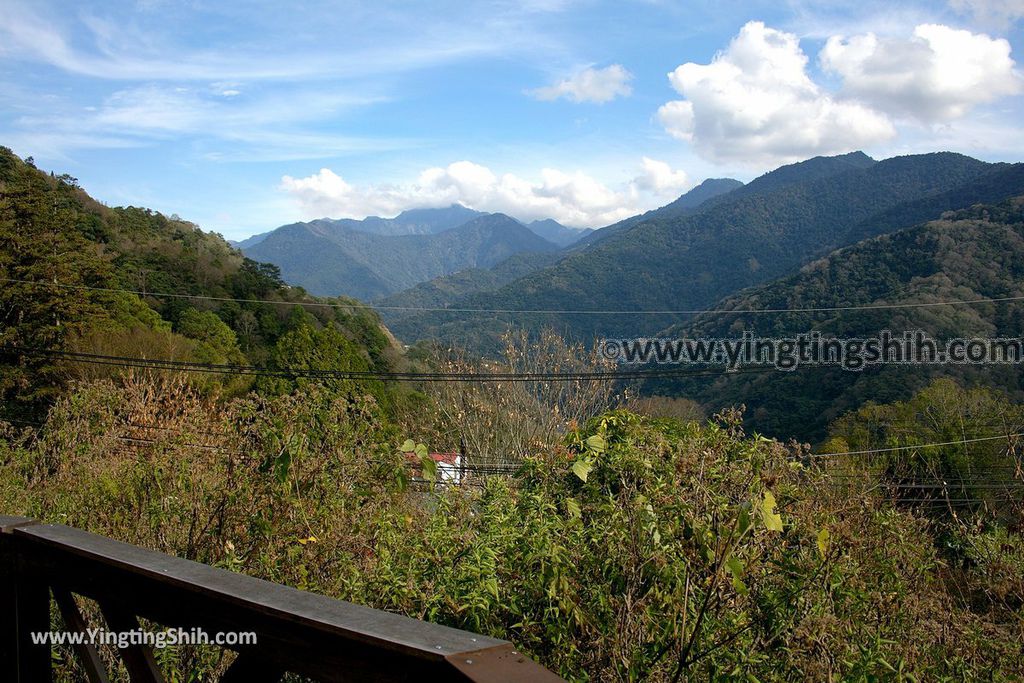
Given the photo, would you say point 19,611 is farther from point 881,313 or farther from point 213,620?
point 881,313

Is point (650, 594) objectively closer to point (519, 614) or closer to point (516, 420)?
point (519, 614)

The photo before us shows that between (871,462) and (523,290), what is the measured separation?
8450cm

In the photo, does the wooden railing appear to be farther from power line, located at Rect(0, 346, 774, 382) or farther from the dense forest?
power line, located at Rect(0, 346, 774, 382)

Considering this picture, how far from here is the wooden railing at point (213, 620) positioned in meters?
0.90

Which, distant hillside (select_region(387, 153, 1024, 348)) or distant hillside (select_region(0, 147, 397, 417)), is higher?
distant hillside (select_region(387, 153, 1024, 348))

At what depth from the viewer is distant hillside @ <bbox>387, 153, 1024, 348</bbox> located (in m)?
82.9

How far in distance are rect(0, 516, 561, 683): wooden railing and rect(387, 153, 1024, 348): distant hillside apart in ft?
239

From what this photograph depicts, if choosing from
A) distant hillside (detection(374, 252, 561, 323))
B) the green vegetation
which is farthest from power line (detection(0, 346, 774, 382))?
distant hillside (detection(374, 252, 561, 323))

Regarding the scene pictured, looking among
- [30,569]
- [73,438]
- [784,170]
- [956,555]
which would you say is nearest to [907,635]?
[30,569]

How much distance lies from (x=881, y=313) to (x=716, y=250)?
69600 millimetres

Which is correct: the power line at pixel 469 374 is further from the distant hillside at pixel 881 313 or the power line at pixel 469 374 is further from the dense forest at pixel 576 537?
the distant hillside at pixel 881 313

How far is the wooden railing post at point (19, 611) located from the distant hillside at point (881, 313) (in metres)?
22.1

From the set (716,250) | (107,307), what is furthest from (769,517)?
(716,250)

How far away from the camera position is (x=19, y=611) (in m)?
1.38
